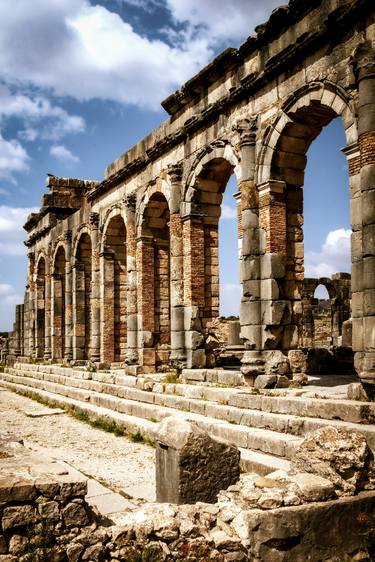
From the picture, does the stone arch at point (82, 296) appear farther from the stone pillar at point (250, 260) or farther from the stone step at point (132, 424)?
the stone pillar at point (250, 260)

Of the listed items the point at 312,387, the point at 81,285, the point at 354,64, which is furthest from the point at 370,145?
the point at 81,285

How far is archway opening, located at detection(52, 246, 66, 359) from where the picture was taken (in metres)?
25.1

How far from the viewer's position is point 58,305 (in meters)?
25.5

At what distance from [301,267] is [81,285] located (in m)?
12.8

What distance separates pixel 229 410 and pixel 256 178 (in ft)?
15.0

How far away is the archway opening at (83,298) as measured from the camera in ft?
72.0

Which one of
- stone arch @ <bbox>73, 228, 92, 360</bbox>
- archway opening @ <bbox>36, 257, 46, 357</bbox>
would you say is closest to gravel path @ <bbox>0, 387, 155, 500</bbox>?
stone arch @ <bbox>73, 228, 92, 360</bbox>

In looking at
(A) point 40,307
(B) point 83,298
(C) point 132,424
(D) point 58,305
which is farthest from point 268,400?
(A) point 40,307

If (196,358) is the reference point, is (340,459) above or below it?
below

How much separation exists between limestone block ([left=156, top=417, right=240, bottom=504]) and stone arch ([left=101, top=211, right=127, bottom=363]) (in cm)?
1355

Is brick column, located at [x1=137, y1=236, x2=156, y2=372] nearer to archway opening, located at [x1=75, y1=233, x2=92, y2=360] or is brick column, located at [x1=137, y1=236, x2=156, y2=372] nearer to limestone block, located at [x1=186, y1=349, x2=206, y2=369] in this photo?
limestone block, located at [x1=186, y1=349, x2=206, y2=369]

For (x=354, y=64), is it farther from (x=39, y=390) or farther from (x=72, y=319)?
(x=72, y=319)

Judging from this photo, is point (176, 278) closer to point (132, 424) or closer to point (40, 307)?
point (132, 424)

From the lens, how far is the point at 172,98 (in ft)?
47.9
